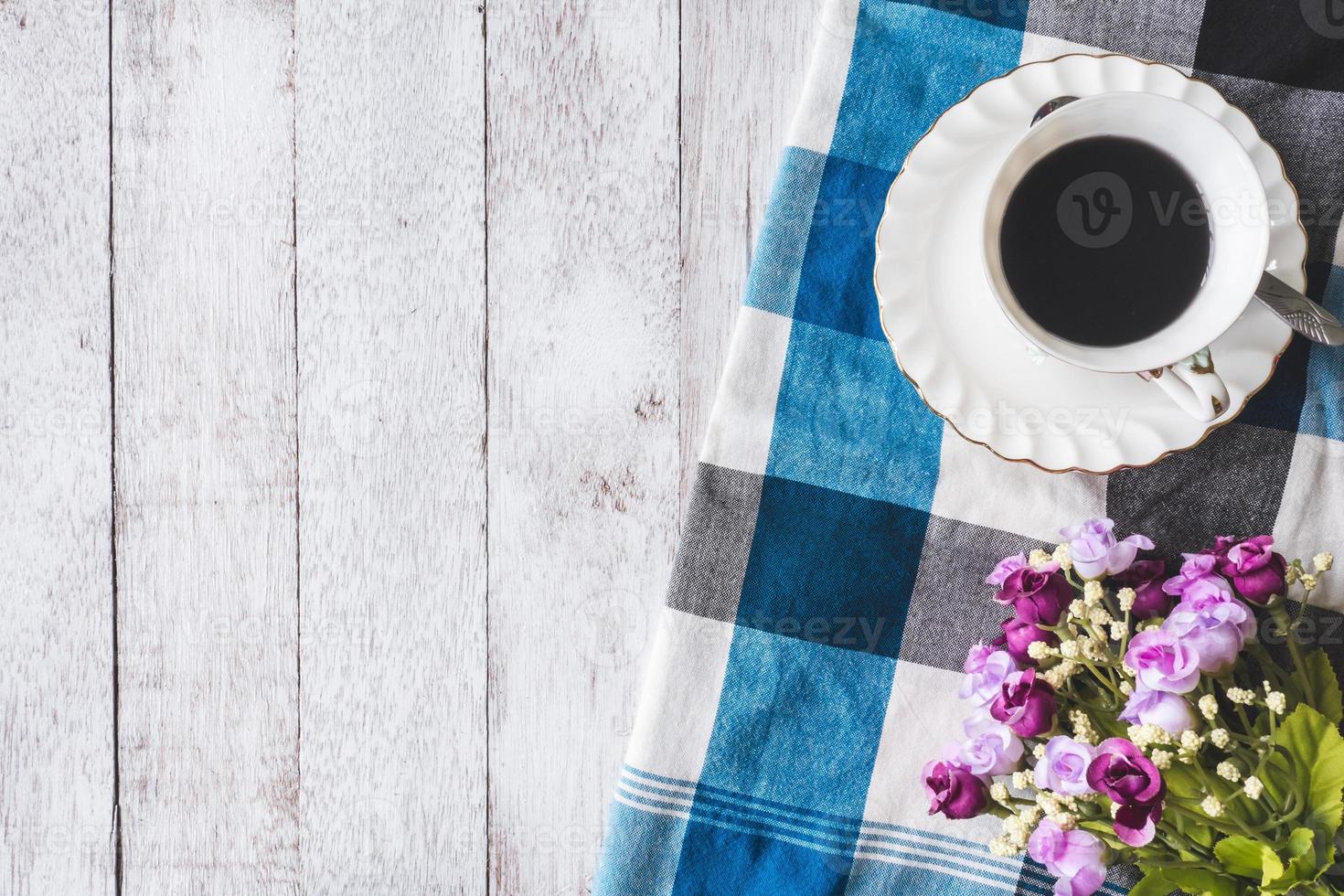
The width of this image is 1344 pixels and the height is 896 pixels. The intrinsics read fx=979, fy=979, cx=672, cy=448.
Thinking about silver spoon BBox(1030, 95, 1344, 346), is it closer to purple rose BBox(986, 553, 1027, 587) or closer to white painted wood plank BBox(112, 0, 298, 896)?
purple rose BBox(986, 553, 1027, 587)

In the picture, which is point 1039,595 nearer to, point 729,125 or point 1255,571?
point 1255,571

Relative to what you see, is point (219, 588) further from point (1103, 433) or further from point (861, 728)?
point (1103, 433)

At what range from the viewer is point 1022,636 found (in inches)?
21.9

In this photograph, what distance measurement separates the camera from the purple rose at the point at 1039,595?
0.54 m

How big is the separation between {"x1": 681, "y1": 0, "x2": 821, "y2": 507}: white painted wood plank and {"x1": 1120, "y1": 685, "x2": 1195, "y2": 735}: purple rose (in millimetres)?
338

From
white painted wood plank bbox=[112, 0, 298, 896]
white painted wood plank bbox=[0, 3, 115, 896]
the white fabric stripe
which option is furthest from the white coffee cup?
white painted wood plank bbox=[0, 3, 115, 896]

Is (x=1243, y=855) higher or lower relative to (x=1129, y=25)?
lower

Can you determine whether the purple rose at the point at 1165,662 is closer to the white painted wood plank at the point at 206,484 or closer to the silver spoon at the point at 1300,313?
the silver spoon at the point at 1300,313

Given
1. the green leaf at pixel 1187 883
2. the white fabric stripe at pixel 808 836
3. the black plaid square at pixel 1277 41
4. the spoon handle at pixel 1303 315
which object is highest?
the black plaid square at pixel 1277 41

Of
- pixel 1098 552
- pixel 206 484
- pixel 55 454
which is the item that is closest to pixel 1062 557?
pixel 1098 552

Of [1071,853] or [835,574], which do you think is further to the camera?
[835,574]

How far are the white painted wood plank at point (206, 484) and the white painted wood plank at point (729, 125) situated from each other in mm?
300

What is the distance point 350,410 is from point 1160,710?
1.85ft

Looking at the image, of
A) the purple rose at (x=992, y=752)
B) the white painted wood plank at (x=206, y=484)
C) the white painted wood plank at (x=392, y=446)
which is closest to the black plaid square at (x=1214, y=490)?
the purple rose at (x=992, y=752)
